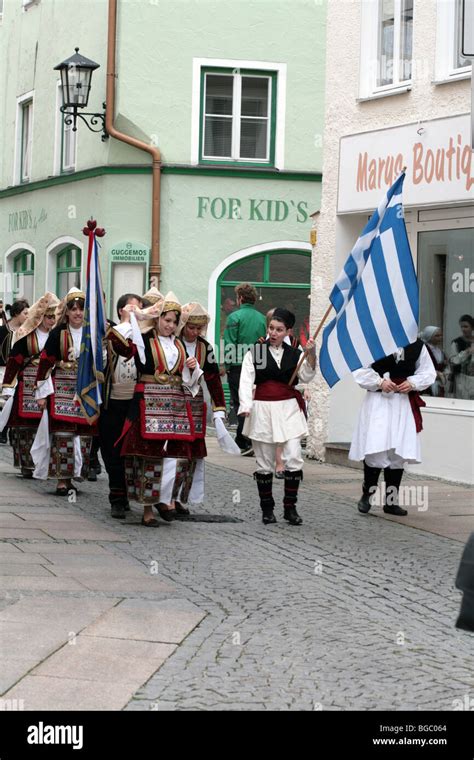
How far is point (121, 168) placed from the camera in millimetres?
21734

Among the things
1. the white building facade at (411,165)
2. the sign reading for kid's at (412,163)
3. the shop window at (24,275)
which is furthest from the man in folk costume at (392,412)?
the shop window at (24,275)

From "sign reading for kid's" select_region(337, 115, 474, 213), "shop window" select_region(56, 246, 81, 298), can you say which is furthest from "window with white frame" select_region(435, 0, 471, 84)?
"shop window" select_region(56, 246, 81, 298)

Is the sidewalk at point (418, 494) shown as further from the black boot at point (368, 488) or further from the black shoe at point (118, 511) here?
the black shoe at point (118, 511)

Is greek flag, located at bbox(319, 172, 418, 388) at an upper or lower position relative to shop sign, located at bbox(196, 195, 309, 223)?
lower

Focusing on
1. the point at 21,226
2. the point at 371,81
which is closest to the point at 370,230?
the point at 371,81

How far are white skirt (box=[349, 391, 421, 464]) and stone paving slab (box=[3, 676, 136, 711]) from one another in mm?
5769

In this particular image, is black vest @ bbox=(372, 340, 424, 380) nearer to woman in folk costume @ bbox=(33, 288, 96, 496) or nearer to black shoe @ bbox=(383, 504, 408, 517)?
black shoe @ bbox=(383, 504, 408, 517)

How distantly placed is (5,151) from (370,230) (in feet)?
59.1

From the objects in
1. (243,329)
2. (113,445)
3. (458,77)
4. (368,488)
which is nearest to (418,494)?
(368,488)

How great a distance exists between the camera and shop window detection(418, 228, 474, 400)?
554 inches

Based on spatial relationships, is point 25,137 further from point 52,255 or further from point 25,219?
point 52,255

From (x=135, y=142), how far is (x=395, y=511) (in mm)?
11311

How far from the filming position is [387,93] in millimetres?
14984

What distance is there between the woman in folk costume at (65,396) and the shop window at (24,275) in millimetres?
13499
